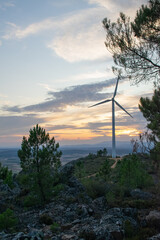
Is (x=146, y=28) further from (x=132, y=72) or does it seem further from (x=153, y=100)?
(x=153, y=100)

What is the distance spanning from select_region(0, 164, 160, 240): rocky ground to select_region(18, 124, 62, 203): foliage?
1.65 m

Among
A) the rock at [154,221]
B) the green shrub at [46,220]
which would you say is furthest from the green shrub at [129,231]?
the green shrub at [46,220]

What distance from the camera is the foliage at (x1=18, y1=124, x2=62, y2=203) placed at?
67.2 feet

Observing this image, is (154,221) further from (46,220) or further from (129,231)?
(46,220)

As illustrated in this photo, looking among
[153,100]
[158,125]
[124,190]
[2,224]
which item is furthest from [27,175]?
[153,100]

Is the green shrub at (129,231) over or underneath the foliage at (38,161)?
underneath

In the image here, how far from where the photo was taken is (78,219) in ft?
49.4

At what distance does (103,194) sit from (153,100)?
13.8 meters

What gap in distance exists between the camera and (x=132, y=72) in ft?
57.8

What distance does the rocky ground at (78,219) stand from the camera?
35.8 ft

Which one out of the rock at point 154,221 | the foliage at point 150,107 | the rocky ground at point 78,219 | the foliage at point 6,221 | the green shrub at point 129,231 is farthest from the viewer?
the foliage at point 150,107

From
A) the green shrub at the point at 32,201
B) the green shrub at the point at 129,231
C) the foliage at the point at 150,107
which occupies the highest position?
the foliage at the point at 150,107

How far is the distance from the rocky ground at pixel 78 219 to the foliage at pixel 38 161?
1655mm

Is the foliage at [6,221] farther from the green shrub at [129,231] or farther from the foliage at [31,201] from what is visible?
the green shrub at [129,231]
